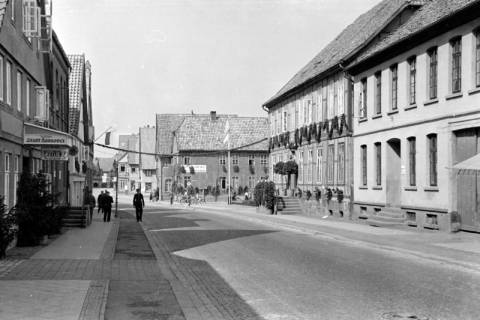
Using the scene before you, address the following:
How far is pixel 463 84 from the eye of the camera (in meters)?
21.4

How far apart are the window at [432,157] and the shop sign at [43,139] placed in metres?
12.4

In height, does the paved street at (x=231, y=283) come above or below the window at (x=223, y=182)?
below

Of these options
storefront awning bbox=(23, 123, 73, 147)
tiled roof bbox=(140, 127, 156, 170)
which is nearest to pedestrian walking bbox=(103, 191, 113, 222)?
storefront awning bbox=(23, 123, 73, 147)

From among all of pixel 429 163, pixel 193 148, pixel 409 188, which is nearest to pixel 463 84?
pixel 429 163

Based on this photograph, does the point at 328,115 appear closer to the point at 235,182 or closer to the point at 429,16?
the point at 429,16

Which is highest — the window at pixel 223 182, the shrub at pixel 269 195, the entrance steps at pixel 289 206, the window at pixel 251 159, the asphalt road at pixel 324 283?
the window at pixel 251 159

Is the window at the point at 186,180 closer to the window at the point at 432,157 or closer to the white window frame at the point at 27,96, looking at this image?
the window at the point at 432,157

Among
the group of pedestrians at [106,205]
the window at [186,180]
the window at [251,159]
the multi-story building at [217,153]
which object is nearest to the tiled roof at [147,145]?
the multi-story building at [217,153]

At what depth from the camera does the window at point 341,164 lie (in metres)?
33.6

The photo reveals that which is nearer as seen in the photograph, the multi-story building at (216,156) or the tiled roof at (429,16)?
the tiled roof at (429,16)

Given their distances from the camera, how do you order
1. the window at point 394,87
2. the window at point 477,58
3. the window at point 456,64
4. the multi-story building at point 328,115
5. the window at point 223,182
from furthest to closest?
1. the window at point 223,182
2. the multi-story building at point 328,115
3. the window at point 394,87
4. the window at point 456,64
5. the window at point 477,58

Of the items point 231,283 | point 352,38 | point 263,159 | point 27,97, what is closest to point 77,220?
point 27,97

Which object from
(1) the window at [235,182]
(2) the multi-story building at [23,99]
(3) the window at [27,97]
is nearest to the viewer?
(2) the multi-story building at [23,99]

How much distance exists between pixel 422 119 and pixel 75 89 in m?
25.9
